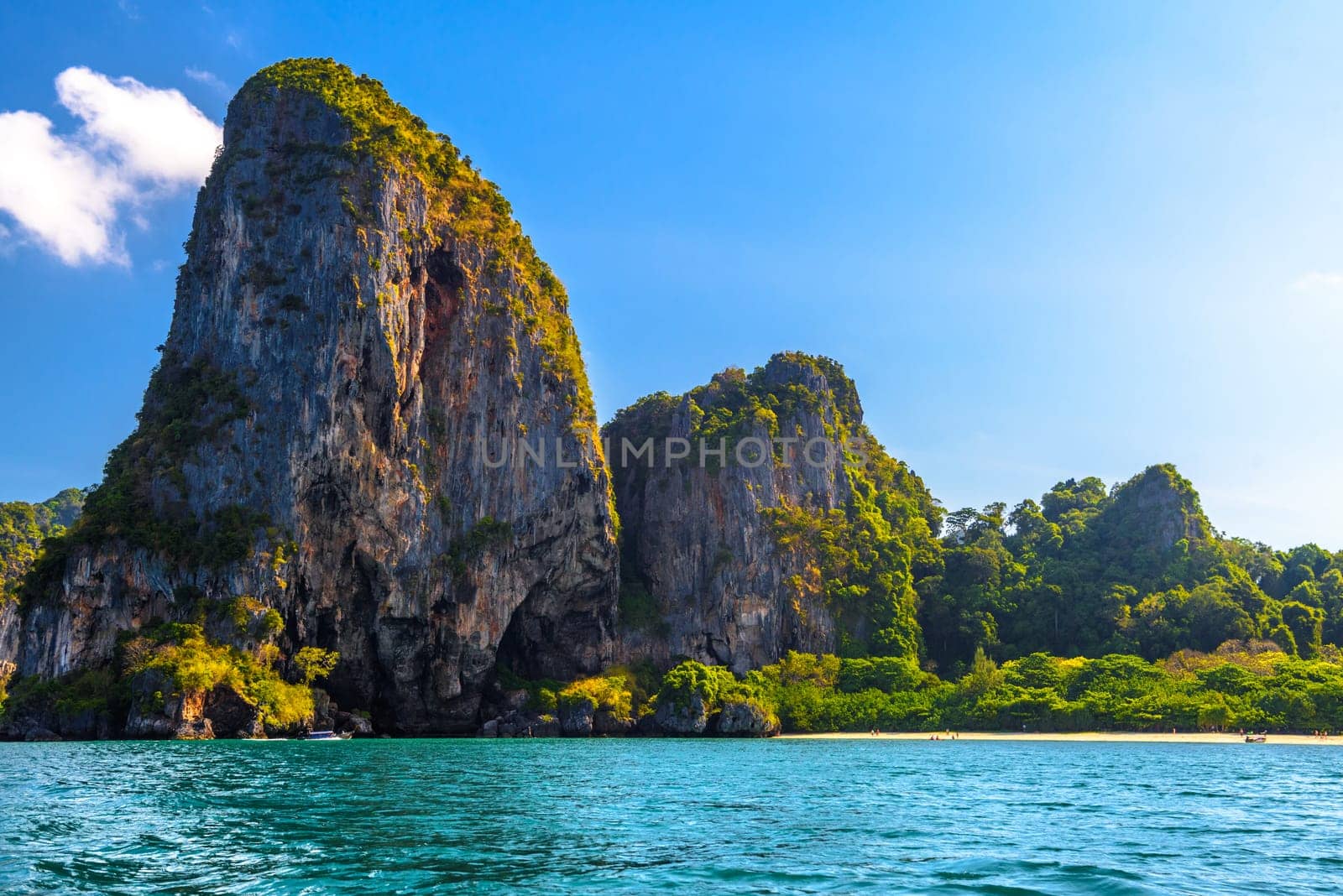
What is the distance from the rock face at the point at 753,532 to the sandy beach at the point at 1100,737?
1421cm

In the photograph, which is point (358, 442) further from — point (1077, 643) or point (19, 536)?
point (1077, 643)

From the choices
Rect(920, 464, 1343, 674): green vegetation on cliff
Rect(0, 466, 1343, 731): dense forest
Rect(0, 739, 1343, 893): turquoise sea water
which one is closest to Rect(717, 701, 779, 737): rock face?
Rect(0, 466, 1343, 731): dense forest

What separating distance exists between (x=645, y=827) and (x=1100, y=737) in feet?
176

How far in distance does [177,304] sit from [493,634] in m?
36.4

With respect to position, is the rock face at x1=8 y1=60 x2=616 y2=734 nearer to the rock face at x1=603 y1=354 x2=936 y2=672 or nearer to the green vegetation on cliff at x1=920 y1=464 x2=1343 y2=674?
the rock face at x1=603 y1=354 x2=936 y2=672

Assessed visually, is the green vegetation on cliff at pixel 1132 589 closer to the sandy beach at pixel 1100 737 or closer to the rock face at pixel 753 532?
the rock face at pixel 753 532

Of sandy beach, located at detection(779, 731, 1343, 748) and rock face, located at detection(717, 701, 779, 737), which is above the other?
rock face, located at detection(717, 701, 779, 737)

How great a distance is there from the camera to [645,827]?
20.2m

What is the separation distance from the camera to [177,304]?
259 feet

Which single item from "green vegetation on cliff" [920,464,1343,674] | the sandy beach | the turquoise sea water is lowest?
the sandy beach

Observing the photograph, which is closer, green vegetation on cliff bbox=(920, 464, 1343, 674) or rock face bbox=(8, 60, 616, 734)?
rock face bbox=(8, 60, 616, 734)

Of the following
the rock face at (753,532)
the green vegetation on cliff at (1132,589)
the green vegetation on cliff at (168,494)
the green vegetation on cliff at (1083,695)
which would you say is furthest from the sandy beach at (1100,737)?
the green vegetation on cliff at (168,494)

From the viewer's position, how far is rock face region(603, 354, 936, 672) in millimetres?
87125

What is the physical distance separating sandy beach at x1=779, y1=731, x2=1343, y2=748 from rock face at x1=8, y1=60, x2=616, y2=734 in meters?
21.1
